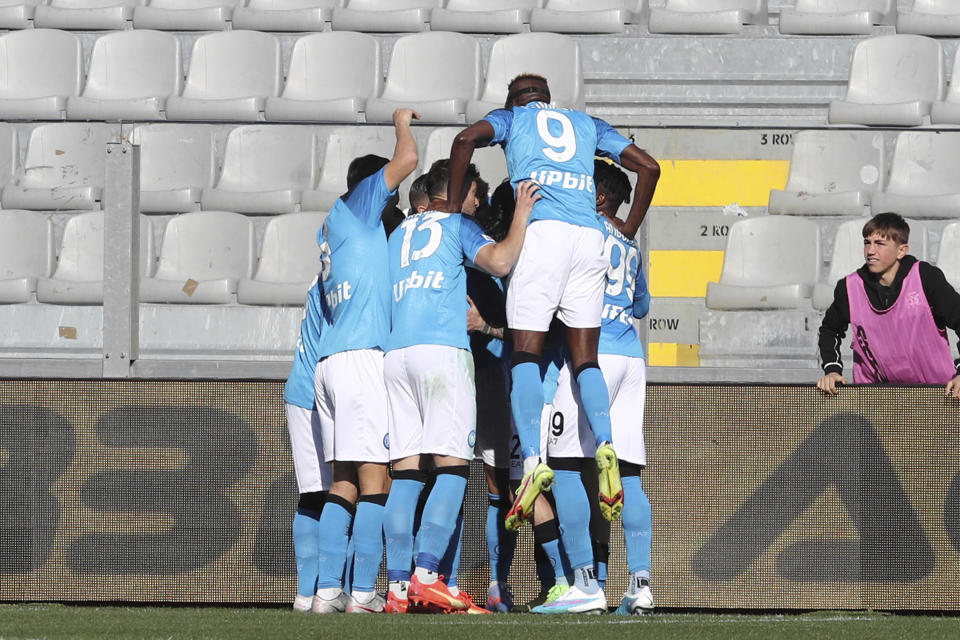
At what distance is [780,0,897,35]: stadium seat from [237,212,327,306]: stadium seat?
3.72 metres

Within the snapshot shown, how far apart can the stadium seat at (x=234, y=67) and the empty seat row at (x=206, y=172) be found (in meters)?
1.01

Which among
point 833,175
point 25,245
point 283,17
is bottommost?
point 25,245

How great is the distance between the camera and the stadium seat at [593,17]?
9844 millimetres

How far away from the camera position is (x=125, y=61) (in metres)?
10.3

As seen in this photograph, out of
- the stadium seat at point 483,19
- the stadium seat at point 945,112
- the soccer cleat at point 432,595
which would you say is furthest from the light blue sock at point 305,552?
the stadium seat at point 483,19

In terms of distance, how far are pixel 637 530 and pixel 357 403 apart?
1.13 m

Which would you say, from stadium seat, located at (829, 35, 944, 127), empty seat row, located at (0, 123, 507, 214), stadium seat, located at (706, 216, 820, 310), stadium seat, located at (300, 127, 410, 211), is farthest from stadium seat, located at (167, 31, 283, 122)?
stadium seat, located at (706, 216, 820, 310)

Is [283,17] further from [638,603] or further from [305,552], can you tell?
[638,603]

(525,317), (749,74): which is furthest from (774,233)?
(525,317)

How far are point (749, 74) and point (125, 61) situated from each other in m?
4.56

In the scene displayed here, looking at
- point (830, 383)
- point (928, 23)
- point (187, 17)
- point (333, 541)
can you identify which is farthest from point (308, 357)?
point (928, 23)

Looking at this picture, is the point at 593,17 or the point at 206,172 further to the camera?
the point at 593,17

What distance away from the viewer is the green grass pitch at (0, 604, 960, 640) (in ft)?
13.0

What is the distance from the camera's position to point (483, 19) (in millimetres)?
10172
